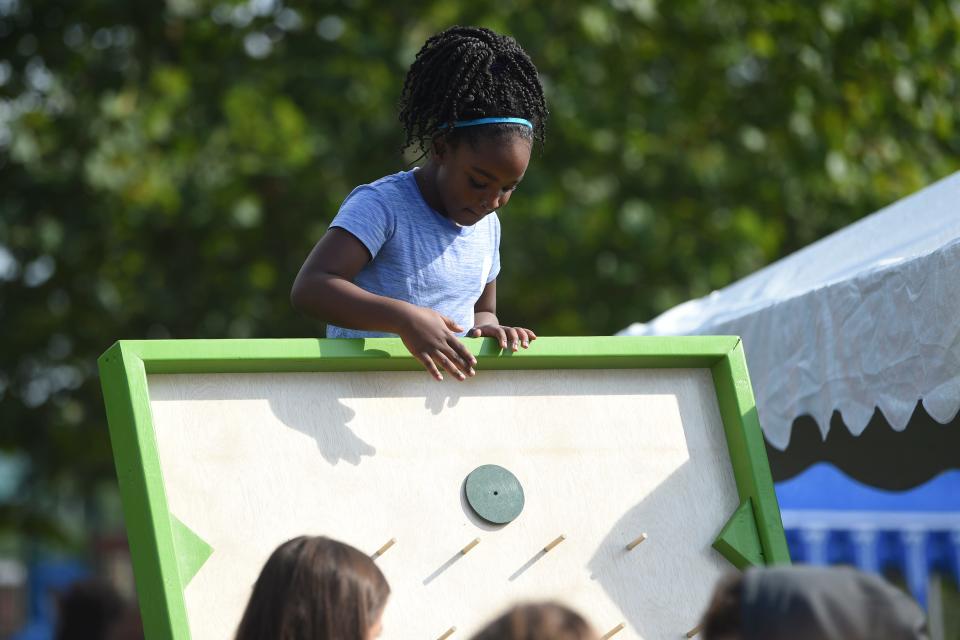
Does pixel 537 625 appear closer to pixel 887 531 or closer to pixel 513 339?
pixel 513 339

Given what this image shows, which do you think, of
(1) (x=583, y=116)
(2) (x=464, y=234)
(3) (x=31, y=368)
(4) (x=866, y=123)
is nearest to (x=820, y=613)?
(2) (x=464, y=234)

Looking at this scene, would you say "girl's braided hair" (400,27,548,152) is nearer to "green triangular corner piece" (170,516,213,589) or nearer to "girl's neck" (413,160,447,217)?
"girl's neck" (413,160,447,217)

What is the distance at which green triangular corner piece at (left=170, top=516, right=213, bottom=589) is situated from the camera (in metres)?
2.06

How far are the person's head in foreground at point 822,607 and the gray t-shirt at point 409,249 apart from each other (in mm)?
1222

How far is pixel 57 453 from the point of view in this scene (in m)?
9.79

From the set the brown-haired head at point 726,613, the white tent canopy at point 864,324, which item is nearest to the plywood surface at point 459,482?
the white tent canopy at point 864,324

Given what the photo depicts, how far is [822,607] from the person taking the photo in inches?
54.4

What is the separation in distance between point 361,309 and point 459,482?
36 centimetres

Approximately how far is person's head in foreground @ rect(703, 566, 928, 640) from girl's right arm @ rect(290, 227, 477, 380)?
932mm

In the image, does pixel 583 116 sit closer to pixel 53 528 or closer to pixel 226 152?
pixel 226 152

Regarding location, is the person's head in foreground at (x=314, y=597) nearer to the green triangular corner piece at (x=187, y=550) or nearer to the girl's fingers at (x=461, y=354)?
the green triangular corner piece at (x=187, y=550)

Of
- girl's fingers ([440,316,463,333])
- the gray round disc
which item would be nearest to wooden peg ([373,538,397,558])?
the gray round disc

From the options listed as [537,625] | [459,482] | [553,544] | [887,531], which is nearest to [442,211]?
[459,482]

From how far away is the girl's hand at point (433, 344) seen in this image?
2281 mm
